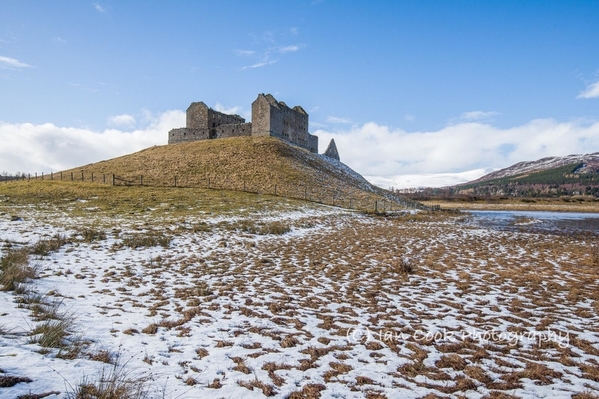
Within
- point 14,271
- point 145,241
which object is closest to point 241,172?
point 145,241

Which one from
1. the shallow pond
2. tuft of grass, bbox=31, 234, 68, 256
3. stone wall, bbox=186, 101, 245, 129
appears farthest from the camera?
stone wall, bbox=186, 101, 245, 129

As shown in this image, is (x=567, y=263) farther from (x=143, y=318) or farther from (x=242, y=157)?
(x=242, y=157)

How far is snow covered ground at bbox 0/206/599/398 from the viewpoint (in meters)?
4.88

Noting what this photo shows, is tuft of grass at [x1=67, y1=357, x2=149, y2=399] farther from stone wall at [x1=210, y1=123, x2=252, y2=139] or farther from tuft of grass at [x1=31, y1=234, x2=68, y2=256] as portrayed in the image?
stone wall at [x1=210, y1=123, x2=252, y2=139]

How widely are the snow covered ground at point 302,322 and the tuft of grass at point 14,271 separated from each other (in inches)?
13.4

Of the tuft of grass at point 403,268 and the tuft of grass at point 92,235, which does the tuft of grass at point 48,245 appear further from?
the tuft of grass at point 403,268

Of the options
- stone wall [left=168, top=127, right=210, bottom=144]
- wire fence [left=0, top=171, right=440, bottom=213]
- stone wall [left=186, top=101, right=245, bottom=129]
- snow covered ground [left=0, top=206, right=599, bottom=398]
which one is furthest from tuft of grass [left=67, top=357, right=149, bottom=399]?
stone wall [left=186, top=101, right=245, bottom=129]

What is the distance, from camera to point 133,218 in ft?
77.3

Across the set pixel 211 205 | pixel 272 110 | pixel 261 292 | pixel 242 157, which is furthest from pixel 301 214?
pixel 272 110

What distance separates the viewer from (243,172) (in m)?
56.9

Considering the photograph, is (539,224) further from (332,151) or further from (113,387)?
(332,151)

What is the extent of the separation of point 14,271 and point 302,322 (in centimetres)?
807

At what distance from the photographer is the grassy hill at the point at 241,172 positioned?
50250 millimetres

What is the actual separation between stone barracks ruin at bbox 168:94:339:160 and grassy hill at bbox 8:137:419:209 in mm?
5188
